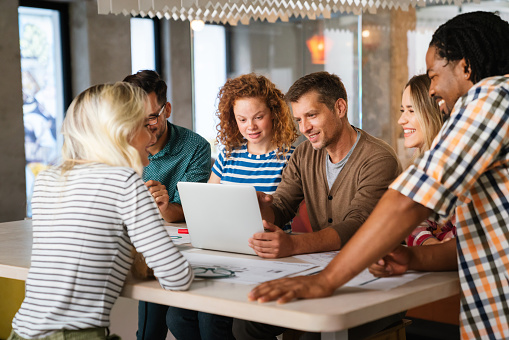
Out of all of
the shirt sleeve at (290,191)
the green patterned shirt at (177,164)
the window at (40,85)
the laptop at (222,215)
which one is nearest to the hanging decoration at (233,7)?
the green patterned shirt at (177,164)

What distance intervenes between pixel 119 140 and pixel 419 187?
2.44ft

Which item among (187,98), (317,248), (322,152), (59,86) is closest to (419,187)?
(317,248)

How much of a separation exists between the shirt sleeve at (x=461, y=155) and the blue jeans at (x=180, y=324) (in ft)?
3.92

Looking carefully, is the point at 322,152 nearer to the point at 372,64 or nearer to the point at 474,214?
the point at 474,214

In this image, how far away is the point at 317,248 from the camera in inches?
77.2

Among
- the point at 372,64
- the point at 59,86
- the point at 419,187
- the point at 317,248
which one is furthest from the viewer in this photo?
the point at 59,86

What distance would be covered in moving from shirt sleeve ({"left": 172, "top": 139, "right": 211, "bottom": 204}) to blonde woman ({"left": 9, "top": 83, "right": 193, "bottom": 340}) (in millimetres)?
1237

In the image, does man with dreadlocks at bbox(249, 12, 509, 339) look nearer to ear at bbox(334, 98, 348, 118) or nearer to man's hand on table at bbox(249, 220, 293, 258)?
man's hand on table at bbox(249, 220, 293, 258)

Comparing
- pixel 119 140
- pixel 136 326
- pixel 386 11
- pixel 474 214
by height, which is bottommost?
pixel 136 326

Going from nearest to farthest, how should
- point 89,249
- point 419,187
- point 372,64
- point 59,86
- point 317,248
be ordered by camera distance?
point 419,187
point 89,249
point 317,248
point 372,64
point 59,86

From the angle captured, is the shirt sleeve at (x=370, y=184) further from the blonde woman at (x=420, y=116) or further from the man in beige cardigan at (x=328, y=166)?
the blonde woman at (x=420, y=116)

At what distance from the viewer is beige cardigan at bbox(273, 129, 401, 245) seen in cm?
219

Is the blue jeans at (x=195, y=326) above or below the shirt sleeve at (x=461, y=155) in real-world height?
below

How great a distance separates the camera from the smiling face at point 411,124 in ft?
8.24
